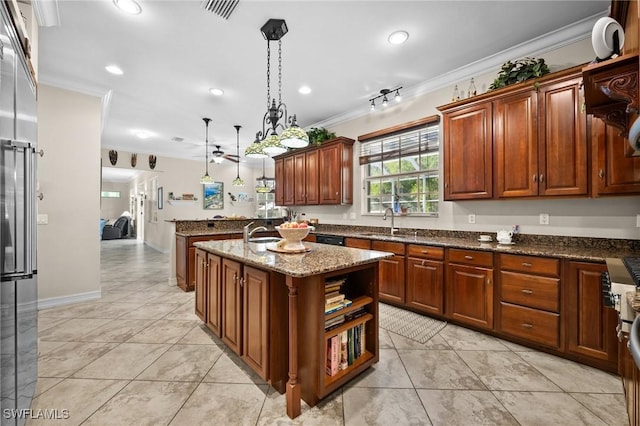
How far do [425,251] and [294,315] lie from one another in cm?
198

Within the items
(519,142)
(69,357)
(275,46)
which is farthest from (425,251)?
(69,357)

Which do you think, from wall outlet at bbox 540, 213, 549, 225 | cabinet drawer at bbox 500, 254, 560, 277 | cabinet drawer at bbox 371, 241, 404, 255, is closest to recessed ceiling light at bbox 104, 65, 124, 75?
cabinet drawer at bbox 371, 241, 404, 255

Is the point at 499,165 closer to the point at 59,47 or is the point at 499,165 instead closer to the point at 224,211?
the point at 59,47

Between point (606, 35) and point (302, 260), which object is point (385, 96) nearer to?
point (606, 35)

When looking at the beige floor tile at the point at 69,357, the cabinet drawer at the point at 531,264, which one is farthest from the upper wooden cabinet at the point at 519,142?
the beige floor tile at the point at 69,357

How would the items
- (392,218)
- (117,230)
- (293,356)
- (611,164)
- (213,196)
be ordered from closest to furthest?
(293,356) → (611,164) → (392,218) → (213,196) → (117,230)

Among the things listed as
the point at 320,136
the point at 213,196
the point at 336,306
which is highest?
the point at 320,136

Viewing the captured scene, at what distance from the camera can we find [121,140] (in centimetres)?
628

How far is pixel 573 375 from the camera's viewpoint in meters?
1.99

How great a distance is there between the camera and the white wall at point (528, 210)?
2361 millimetres

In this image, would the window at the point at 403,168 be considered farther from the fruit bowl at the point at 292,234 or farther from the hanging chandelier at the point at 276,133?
the fruit bowl at the point at 292,234

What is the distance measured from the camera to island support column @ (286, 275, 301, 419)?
5.16 feet

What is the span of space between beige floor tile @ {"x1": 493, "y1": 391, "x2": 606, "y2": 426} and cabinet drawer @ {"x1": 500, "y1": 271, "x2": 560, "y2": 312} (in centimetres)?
71

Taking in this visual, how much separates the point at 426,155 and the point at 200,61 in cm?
311
